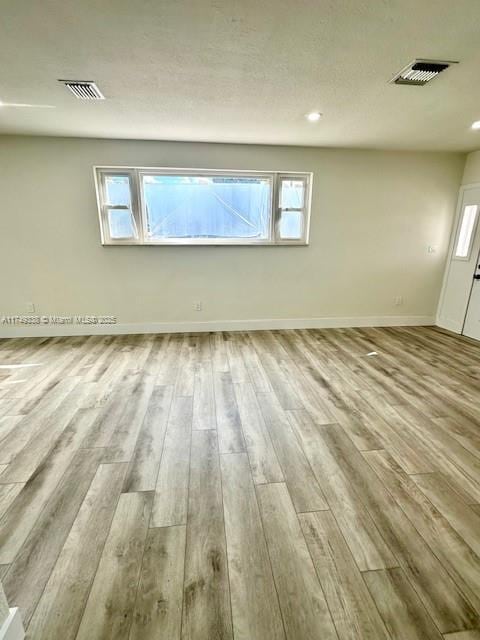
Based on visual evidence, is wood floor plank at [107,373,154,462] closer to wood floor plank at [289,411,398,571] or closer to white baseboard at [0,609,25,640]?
white baseboard at [0,609,25,640]

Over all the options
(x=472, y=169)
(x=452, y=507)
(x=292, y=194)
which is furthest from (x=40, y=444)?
(x=472, y=169)

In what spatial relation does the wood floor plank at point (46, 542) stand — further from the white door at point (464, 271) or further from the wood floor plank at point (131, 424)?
the white door at point (464, 271)

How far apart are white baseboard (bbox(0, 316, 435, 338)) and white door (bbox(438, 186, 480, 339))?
0.40 m

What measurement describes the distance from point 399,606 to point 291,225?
3.93m

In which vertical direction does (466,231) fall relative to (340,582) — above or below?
above

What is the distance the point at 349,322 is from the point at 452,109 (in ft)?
9.05

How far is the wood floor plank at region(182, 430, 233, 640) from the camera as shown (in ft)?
3.43

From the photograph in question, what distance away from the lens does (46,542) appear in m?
1.33

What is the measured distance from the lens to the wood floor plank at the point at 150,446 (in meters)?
1.68

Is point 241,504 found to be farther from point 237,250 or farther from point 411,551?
point 237,250

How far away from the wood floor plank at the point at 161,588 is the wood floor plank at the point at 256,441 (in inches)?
Result: 21.3

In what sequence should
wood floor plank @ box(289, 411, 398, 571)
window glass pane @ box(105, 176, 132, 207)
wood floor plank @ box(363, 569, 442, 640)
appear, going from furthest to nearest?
window glass pane @ box(105, 176, 132, 207) < wood floor plank @ box(289, 411, 398, 571) < wood floor plank @ box(363, 569, 442, 640)

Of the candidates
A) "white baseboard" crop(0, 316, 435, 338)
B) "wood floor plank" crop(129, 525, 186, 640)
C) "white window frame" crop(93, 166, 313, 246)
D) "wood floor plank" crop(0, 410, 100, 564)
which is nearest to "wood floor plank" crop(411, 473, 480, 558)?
"wood floor plank" crop(129, 525, 186, 640)

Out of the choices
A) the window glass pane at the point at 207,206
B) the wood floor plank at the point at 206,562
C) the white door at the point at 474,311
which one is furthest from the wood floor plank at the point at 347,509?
the white door at the point at 474,311
